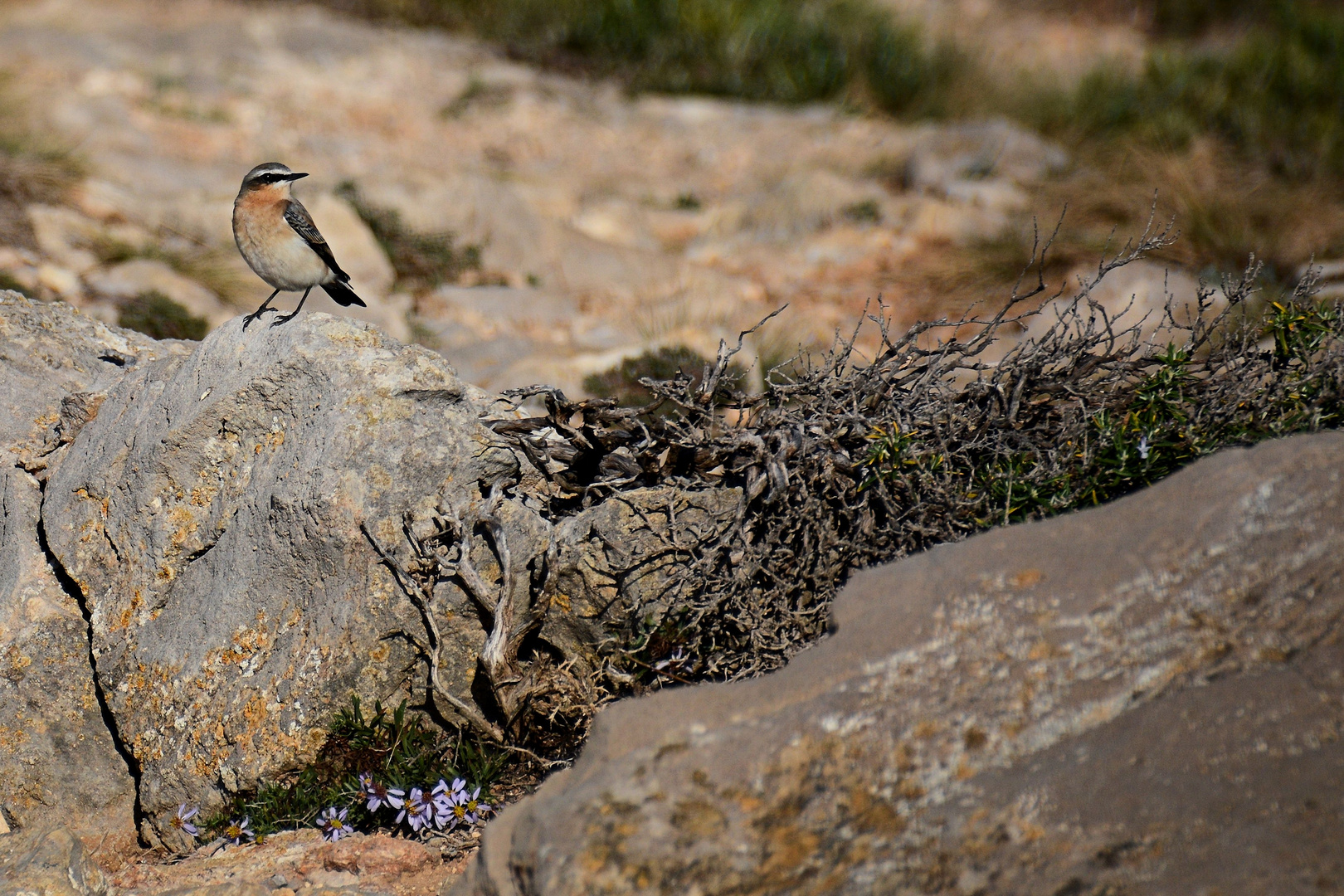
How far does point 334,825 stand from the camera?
3.71 metres

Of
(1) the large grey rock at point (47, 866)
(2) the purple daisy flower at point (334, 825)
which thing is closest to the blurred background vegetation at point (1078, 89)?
(2) the purple daisy flower at point (334, 825)

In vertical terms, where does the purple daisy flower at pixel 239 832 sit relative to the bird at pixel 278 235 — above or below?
below

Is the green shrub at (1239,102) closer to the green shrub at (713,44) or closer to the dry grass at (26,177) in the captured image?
the green shrub at (713,44)

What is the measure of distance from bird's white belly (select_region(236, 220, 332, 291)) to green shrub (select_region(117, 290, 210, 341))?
7.98ft

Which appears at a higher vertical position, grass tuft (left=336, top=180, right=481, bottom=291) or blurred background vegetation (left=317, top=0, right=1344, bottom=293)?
blurred background vegetation (left=317, top=0, right=1344, bottom=293)

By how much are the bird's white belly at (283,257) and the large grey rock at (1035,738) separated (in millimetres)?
3537

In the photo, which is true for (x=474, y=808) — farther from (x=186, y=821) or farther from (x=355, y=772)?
(x=186, y=821)

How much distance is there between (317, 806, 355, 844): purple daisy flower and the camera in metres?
3.71

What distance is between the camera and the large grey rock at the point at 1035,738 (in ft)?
7.41

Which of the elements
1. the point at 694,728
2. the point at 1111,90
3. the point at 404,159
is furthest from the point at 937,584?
the point at 1111,90

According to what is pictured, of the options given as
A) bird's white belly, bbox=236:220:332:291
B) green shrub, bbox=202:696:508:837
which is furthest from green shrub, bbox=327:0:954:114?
green shrub, bbox=202:696:508:837

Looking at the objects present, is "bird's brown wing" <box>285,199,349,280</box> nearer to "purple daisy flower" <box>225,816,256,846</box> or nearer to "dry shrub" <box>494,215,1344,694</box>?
"dry shrub" <box>494,215,1344,694</box>

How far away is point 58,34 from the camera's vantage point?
12711mm

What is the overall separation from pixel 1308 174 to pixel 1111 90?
2.69 m
